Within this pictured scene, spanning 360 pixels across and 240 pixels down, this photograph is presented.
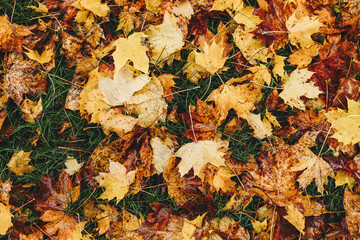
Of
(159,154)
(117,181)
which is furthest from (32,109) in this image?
(159,154)

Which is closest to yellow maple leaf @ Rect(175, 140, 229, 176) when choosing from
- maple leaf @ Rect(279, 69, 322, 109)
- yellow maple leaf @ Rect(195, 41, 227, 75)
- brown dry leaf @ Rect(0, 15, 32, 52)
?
yellow maple leaf @ Rect(195, 41, 227, 75)

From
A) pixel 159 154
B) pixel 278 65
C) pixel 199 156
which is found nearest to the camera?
pixel 199 156

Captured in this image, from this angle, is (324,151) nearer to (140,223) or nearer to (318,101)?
(318,101)

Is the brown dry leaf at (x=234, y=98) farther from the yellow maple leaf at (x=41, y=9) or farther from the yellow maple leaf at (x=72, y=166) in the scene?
the yellow maple leaf at (x=41, y=9)

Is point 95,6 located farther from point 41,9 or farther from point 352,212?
point 352,212

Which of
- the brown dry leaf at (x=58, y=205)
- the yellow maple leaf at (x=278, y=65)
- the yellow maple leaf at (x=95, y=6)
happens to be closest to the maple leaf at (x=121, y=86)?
the yellow maple leaf at (x=95, y=6)

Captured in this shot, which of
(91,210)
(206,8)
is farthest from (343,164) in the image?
(91,210)
